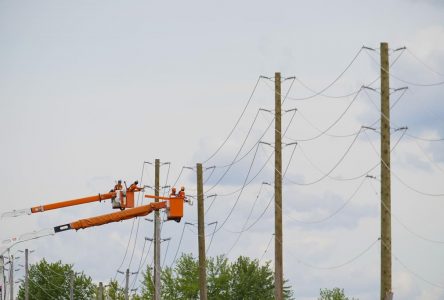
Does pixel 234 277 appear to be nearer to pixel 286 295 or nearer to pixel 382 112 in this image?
pixel 286 295

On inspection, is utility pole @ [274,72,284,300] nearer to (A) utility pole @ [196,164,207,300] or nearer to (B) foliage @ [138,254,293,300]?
(A) utility pole @ [196,164,207,300]

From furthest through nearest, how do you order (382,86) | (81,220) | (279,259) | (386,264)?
(81,220) < (279,259) < (382,86) < (386,264)

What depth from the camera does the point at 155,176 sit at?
2475 inches

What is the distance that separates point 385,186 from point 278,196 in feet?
29.7

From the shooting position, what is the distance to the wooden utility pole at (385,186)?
31.3 m

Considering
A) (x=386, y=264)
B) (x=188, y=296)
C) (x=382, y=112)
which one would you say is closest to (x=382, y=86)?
(x=382, y=112)

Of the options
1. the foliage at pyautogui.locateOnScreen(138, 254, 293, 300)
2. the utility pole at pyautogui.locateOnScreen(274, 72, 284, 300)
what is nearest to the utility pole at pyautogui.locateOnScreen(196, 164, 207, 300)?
the utility pole at pyautogui.locateOnScreen(274, 72, 284, 300)

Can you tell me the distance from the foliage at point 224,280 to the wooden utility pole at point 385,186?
68.5 metres

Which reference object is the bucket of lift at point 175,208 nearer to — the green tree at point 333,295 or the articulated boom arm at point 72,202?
the articulated boom arm at point 72,202

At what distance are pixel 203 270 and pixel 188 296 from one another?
51641mm

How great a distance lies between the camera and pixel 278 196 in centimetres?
4091

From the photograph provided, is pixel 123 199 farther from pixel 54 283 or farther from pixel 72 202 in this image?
pixel 54 283

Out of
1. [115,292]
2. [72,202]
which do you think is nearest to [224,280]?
[115,292]

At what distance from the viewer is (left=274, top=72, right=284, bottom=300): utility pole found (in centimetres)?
3966
